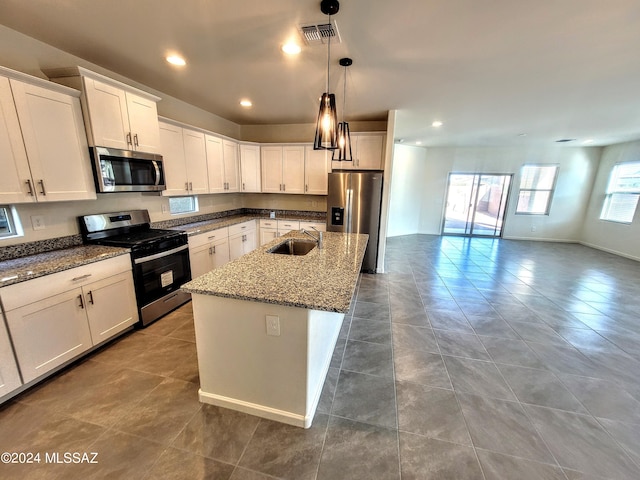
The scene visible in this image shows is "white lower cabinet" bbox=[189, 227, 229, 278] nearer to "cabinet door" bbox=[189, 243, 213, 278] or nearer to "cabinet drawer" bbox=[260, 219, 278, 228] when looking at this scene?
"cabinet door" bbox=[189, 243, 213, 278]

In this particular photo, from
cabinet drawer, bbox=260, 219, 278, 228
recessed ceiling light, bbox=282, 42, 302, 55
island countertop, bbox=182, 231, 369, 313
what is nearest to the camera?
island countertop, bbox=182, 231, 369, 313

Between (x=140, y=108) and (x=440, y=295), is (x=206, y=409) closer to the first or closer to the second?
(x=140, y=108)

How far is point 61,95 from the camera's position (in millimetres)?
2078

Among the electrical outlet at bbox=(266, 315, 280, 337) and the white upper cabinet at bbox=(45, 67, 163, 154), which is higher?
the white upper cabinet at bbox=(45, 67, 163, 154)

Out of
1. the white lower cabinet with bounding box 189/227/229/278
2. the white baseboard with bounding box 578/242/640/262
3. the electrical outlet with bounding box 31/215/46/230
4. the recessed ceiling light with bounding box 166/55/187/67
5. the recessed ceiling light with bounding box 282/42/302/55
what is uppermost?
the recessed ceiling light with bounding box 166/55/187/67

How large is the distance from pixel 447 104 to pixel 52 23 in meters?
4.18

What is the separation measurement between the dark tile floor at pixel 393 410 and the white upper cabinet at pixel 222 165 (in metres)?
2.19

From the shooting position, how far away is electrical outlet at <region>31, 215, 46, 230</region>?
2.17 meters

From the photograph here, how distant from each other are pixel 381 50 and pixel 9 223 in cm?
339

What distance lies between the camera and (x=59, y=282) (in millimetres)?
1909

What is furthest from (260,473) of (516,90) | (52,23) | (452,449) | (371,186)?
(516,90)

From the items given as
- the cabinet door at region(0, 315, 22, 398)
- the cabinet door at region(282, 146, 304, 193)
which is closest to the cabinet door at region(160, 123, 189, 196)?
the cabinet door at region(282, 146, 304, 193)

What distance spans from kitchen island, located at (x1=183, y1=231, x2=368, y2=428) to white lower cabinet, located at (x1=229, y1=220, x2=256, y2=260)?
2.46 metres

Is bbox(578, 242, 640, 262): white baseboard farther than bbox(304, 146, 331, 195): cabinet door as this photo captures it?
Yes
